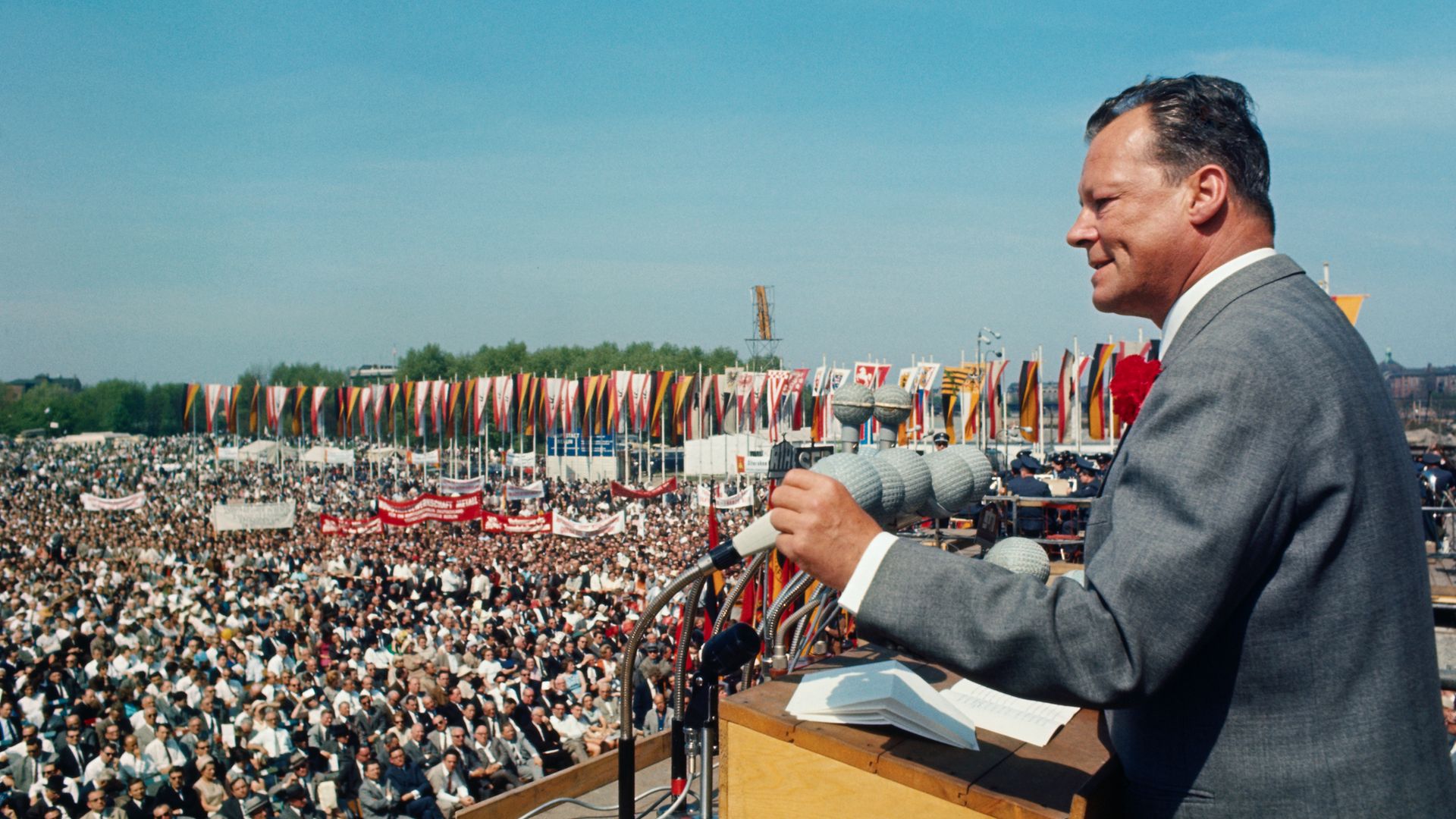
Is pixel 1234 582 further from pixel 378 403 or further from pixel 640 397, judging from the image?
pixel 378 403

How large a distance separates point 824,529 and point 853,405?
2188 mm

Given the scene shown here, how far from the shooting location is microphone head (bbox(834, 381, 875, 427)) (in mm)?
3408

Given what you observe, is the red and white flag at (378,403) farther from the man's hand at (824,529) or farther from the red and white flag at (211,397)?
the man's hand at (824,529)

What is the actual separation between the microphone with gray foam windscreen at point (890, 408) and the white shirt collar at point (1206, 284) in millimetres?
2084

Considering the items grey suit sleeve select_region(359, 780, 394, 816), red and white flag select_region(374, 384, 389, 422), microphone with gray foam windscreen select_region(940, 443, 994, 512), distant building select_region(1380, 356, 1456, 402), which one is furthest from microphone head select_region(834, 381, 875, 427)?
distant building select_region(1380, 356, 1456, 402)

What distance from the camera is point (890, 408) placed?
3697 mm

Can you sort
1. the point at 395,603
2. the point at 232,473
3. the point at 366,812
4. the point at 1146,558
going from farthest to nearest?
the point at 232,473
the point at 395,603
the point at 366,812
the point at 1146,558

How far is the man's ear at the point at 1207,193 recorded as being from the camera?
4.34 ft

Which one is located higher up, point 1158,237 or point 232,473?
point 1158,237

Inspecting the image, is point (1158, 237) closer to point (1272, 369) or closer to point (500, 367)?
point (1272, 369)

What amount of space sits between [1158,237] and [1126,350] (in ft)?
83.8

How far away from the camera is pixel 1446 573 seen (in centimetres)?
943

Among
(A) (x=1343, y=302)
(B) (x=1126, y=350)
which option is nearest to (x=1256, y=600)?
(A) (x=1343, y=302)

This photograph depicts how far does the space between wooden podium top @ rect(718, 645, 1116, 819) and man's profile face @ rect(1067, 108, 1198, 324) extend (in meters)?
0.77
